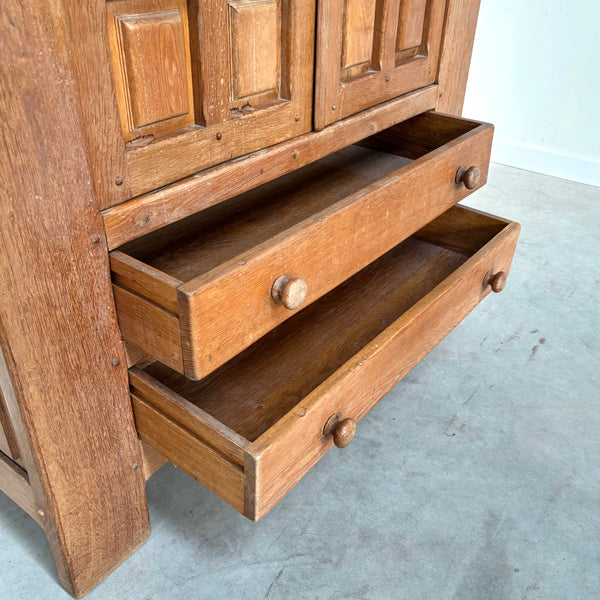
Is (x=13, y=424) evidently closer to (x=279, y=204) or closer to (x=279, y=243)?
(x=279, y=243)

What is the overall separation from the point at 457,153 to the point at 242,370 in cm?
60

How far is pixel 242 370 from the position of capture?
1121mm

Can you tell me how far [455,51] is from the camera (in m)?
1.43

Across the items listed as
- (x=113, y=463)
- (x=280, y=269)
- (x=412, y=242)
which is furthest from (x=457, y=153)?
(x=113, y=463)

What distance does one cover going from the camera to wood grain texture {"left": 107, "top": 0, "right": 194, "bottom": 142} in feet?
2.35

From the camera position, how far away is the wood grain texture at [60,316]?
653 mm

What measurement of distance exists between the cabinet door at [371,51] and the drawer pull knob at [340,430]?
1.65ft

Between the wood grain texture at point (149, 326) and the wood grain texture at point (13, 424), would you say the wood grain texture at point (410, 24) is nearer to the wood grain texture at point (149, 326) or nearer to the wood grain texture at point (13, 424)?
the wood grain texture at point (149, 326)

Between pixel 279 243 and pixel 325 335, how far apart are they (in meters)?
0.44

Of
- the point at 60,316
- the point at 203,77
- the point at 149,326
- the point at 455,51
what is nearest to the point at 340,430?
the point at 149,326

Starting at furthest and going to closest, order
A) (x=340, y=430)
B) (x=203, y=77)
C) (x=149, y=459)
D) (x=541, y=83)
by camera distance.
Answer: (x=541, y=83) < (x=149, y=459) < (x=340, y=430) < (x=203, y=77)

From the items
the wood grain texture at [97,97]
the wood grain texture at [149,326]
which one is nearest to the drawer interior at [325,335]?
the wood grain texture at [149,326]

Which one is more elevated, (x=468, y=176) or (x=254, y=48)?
(x=254, y=48)

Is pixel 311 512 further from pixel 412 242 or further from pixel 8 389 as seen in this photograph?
pixel 412 242
